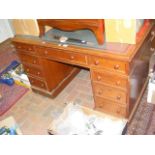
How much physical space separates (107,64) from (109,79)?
161 millimetres

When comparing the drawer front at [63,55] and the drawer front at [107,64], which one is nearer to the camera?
the drawer front at [107,64]

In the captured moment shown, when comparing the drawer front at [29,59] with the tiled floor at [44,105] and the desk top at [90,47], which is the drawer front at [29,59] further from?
the tiled floor at [44,105]

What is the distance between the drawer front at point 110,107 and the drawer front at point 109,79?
0.26m

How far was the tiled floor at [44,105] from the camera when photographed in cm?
229

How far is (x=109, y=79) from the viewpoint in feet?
5.90

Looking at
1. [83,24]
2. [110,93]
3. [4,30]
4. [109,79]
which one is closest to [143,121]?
[110,93]

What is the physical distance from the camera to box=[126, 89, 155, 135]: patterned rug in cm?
196

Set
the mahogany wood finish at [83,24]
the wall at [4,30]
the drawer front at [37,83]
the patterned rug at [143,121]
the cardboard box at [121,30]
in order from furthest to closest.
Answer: the wall at [4,30], the drawer front at [37,83], the patterned rug at [143,121], the mahogany wood finish at [83,24], the cardboard box at [121,30]

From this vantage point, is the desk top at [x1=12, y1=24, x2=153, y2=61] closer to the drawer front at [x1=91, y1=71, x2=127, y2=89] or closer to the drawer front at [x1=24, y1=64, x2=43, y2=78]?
the drawer front at [x1=91, y1=71, x2=127, y2=89]

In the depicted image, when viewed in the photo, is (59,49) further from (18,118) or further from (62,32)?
(18,118)

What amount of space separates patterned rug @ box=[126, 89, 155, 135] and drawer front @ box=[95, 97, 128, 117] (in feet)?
0.56

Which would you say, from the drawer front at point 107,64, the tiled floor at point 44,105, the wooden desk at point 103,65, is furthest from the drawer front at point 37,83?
the drawer front at point 107,64
